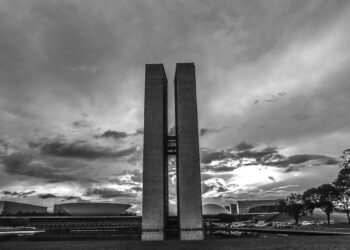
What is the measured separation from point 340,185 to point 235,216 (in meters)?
92.5

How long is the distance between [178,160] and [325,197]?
121 ft

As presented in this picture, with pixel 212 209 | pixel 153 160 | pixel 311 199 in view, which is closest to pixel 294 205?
pixel 311 199

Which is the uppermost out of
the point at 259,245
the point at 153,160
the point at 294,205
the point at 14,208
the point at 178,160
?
the point at 178,160

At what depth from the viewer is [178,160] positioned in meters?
65.1

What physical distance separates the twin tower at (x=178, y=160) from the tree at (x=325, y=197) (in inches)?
1285

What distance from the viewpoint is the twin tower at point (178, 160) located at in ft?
197

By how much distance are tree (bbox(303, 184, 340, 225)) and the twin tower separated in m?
32.6

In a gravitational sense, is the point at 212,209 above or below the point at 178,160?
below

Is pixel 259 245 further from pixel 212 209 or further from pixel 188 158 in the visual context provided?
pixel 212 209

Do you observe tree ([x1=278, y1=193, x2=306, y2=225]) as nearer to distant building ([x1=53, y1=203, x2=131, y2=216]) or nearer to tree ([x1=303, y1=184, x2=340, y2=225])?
tree ([x1=303, y1=184, x2=340, y2=225])

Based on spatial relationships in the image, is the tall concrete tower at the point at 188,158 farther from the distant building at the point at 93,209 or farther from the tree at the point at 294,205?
the distant building at the point at 93,209

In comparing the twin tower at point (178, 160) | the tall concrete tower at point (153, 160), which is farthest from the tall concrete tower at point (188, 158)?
the tall concrete tower at point (153, 160)

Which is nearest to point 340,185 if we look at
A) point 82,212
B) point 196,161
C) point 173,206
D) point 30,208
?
point 196,161

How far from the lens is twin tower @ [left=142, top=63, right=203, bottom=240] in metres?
60.0
